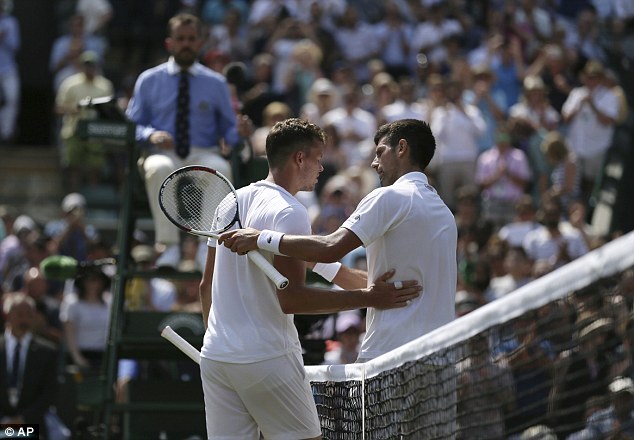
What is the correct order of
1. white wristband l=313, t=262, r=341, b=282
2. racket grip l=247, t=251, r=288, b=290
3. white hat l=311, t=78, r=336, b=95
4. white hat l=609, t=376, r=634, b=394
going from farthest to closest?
white hat l=311, t=78, r=336, b=95 < white wristband l=313, t=262, r=341, b=282 < racket grip l=247, t=251, r=288, b=290 < white hat l=609, t=376, r=634, b=394

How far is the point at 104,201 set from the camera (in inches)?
706

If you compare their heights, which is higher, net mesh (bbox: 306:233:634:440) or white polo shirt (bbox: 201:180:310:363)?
white polo shirt (bbox: 201:180:310:363)

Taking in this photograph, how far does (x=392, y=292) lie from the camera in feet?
22.4

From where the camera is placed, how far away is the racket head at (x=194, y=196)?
717 cm

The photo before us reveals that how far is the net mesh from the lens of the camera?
5.36m

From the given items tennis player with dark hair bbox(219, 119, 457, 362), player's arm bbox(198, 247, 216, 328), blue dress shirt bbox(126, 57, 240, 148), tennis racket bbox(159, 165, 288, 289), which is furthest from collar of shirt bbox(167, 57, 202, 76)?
tennis player with dark hair bbox(219, 119, 457, 362)

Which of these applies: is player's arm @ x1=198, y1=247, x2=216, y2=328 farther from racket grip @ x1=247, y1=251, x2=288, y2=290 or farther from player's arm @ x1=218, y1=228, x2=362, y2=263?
racket grip @ x1=247, y1=251, x2=288, y2=290

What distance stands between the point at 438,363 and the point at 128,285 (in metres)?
5.07

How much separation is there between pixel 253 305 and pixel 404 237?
2.70ft

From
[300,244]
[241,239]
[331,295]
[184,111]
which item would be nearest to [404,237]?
[331,295]

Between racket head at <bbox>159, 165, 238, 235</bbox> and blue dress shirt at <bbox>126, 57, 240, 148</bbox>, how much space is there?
132 inches

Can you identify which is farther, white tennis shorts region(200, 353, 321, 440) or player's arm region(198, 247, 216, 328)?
player's arm region(198, 247, 216, 328)

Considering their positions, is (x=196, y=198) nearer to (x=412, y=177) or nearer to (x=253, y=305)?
(x=253, y=305)

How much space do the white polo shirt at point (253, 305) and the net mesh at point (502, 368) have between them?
54cm
